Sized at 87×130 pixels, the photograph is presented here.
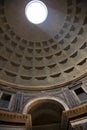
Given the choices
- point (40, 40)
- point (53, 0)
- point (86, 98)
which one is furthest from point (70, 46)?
point (86, 98)

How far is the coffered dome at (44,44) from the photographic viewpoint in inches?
712

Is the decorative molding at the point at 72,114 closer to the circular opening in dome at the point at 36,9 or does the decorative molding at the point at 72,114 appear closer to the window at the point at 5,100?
the window at the point at 5,100

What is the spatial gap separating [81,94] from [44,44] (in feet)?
21.7

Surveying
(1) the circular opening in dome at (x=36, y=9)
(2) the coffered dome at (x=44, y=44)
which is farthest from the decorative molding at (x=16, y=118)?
(1) the circular opening in dome at (x=36, y=9)

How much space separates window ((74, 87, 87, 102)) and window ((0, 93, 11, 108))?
14.8ft

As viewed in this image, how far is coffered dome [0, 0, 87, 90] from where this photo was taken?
1809 centimetres

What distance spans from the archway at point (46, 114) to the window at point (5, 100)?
162cm

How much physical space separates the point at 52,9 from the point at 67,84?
6975 millimetres

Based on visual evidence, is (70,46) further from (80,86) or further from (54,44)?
(80,86)

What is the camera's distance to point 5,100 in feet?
49.4

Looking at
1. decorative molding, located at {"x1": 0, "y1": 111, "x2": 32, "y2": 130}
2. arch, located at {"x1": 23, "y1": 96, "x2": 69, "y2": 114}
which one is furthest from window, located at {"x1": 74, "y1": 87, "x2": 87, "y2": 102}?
decorative molding, located at {"x1": 0, "y1": 111, "x2": 32, "y2": 130}

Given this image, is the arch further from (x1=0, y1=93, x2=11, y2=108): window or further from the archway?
(x1=0, y1=93, x2=11, y2=108): window

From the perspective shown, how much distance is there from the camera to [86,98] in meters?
14.6

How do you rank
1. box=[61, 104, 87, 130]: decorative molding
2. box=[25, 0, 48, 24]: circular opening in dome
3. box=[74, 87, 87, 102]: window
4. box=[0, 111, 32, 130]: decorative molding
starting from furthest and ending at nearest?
box=[25, 0, 48, 24]: circular opening in dome
box=[74, 87, 87, 102]: window
box=[61, 104, 87, 130]: decorative molding
box=[0, 111, 32, 130]: decorative molding
